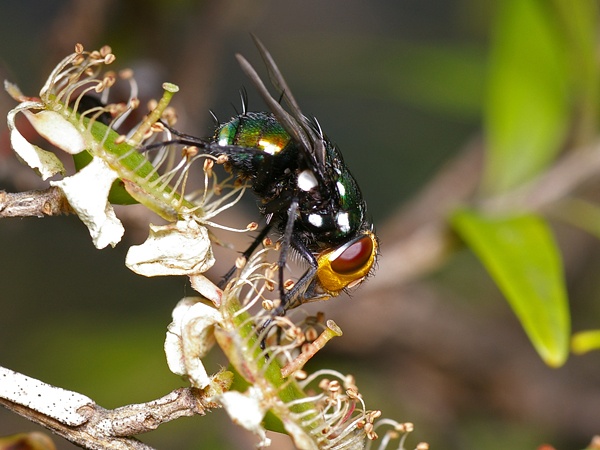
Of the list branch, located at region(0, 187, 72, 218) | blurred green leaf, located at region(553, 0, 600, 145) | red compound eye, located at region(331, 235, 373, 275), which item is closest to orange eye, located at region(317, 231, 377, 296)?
red compound eye, located at region(331, 235, 373, 275)

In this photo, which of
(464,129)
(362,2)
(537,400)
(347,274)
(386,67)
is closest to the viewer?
(347,274)

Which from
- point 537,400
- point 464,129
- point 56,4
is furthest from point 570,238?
point 56,4

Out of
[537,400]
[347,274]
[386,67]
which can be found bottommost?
[537,400]

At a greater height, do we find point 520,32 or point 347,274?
point 520,32

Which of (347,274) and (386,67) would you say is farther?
(386,67)

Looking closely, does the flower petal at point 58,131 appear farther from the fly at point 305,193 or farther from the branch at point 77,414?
the branch at point 77,414

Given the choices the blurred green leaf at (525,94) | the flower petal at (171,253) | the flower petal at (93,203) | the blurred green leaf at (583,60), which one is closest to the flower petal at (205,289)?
the flower petal at (171,253)

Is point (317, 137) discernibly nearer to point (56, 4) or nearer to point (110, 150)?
point (110, 150)

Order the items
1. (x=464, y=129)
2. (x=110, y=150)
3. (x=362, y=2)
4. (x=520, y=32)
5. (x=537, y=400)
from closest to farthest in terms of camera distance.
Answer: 1. (x=110, y=150)
2. (x=520, y=32)
3. (x=537, y=400)
4. (x=464, y=129)
5. (x=362, y=2)
